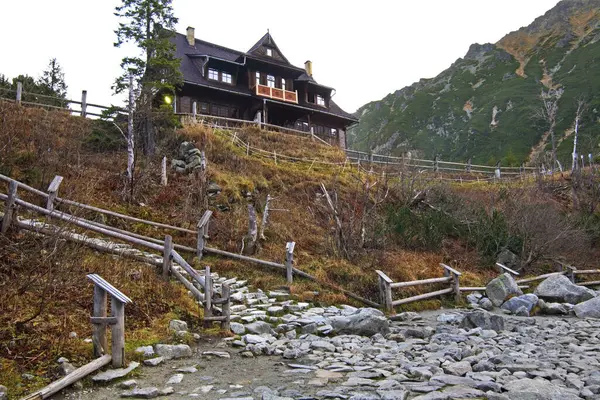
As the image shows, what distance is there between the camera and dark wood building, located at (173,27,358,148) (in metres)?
31.1

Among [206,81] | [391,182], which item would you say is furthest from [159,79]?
[391,182]

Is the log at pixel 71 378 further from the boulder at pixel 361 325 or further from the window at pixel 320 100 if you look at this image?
the window at pixel 320 100

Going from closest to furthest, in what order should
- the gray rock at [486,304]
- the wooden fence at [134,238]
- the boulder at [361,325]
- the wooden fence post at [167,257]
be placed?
the wooden fence at [134,238] → the boulder at [361,325] → the wooden fence post at [167,257] → the gray rock at [486,304]

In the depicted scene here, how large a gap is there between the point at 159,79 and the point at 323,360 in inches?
715

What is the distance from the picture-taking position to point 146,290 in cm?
857

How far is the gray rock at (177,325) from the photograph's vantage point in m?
7.41

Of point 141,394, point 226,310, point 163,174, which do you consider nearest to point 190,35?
point 163,174

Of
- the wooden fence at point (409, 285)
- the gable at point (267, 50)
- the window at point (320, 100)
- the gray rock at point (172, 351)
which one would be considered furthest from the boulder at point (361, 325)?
the window at point (320, 100)

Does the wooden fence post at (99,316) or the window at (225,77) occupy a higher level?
the window at (225,77)

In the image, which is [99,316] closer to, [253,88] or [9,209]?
[9,209]

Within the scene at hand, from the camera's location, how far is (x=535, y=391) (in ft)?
15.7

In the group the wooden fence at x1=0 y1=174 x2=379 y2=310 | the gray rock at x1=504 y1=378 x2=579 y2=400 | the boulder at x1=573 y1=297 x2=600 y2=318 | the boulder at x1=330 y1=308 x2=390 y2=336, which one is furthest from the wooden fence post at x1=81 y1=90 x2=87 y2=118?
the boulder at x1=573 y1=297 x2=600 y2=318

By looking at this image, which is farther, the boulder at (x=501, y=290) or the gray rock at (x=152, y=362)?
the boulder at (x=501, y=290)

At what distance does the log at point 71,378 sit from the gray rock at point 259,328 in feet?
10.9
